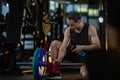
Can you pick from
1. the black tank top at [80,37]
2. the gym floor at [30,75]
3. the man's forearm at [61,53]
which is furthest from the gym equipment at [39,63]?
the gym floor at [30,75]

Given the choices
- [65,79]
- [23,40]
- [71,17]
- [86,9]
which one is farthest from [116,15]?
[86,9]

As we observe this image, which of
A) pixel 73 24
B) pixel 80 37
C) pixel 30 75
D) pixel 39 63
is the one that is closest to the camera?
pixel 73 24

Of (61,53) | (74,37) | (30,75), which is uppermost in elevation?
(74,37)

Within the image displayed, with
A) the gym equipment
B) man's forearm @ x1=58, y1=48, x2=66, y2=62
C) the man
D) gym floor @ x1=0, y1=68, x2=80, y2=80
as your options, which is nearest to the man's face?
the man

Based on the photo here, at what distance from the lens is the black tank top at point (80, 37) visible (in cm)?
478

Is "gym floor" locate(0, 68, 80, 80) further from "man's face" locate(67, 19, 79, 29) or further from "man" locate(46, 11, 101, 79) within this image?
"man's face" locate(67, 19, 79, 29)

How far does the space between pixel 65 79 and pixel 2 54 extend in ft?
6.49

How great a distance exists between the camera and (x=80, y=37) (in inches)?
191

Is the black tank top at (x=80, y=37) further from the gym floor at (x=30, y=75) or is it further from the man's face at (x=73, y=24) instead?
the gym floor at (x=30, y=75)

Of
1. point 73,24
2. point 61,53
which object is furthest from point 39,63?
point 73,24

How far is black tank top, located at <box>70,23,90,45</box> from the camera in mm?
4783

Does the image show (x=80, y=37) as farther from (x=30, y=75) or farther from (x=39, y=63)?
(x=30, y=75)

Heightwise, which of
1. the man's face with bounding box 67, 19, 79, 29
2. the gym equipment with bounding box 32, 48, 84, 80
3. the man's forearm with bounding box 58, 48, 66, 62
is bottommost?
the gym equipment with bounding box 32, 48, 84, 80

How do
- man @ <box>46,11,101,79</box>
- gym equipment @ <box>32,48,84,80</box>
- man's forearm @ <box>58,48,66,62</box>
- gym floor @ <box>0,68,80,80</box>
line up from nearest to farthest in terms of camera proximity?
man @ <box>46,11,101,79</box> < man's forearm @ <box>58,48,66,62</box> < gym equipment @ <box>32,48,84,80</box> < gym floor @ <box>0,68,80,80</box>
